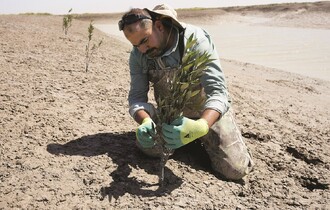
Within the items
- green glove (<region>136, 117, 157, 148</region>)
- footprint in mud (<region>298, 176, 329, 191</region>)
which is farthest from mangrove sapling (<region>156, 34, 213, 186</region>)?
footprint in mud (<region>298, 176, 329, 191</region>)

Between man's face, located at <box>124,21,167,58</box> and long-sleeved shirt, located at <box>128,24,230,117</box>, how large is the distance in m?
0.08

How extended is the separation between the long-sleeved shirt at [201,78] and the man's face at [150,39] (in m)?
0.08

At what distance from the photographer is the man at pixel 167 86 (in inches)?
94.4

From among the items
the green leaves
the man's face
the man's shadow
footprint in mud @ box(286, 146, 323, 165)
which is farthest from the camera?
footprint in mud @ box(286, 146, 323, 165)

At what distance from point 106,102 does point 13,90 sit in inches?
42.9

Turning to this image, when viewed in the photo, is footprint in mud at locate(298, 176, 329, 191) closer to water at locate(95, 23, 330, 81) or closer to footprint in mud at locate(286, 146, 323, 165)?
footprint in mud at locate(286, 146, 323, 165)

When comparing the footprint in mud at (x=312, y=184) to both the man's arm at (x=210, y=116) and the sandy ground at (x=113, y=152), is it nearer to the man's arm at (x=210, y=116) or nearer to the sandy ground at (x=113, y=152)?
the sandy ground at (x=113, y=152)

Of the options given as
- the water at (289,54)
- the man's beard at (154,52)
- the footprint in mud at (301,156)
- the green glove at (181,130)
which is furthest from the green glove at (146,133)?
the water at (289,54)

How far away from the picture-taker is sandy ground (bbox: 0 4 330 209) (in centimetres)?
250

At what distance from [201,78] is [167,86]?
287 millimetres

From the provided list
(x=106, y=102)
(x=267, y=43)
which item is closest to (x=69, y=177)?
(x=106, y=102)

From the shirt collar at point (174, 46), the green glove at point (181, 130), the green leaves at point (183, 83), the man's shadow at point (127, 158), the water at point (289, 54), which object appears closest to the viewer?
the green leaves at point (183, 83)

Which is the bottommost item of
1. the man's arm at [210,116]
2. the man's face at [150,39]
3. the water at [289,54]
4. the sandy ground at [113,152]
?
the water at [289,54]

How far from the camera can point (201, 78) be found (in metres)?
2.66
